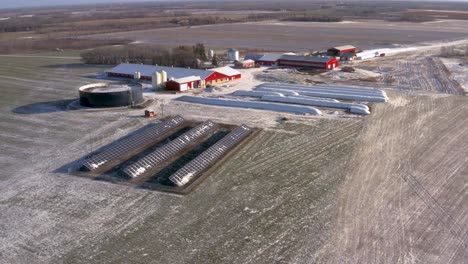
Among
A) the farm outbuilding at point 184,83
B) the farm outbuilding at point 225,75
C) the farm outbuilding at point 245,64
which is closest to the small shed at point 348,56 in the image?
the farm outbuilding at point 245,64

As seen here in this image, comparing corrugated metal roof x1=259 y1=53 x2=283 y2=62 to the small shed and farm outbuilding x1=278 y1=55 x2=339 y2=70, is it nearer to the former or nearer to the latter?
farm outbuilding x1=278 y1=55 x2=339 y2=70

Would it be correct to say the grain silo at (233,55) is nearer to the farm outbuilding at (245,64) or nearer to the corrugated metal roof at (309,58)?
the farm outbuilding at (245,64)

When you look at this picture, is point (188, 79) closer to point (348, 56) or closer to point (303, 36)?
point (348, 56)

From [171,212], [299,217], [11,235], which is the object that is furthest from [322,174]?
[11,235]

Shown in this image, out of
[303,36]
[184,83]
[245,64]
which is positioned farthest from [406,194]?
[303,36]

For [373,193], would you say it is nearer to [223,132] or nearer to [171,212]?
[171,212]

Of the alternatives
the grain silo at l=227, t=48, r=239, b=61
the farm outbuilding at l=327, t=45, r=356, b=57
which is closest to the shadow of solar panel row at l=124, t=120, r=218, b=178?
the grain silo at l=227, t=48, r=239, b=61
